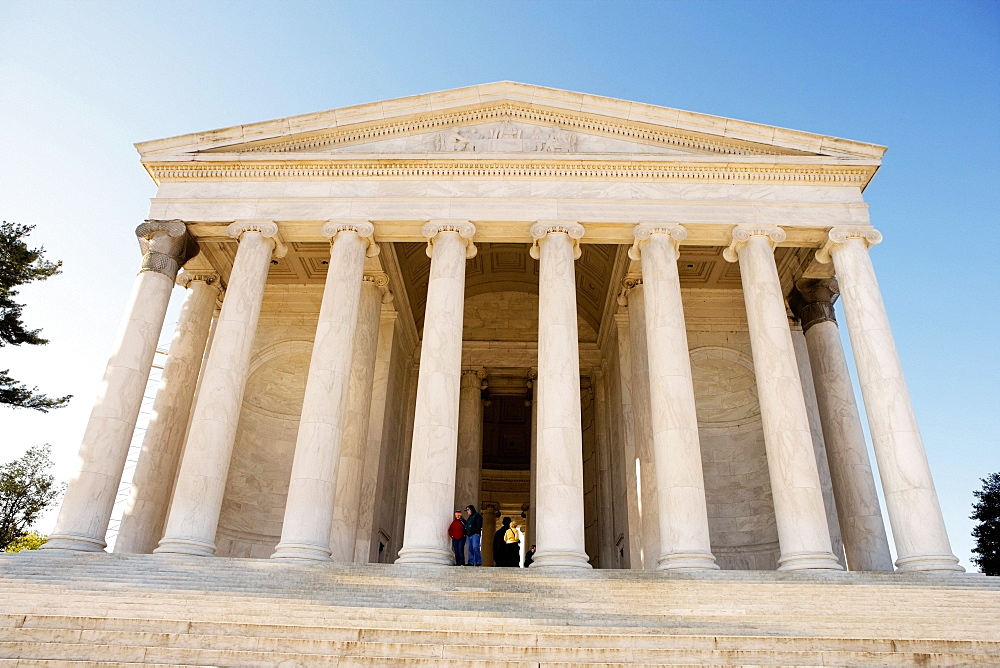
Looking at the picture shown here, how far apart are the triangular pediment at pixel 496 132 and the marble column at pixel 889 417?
5.48 m

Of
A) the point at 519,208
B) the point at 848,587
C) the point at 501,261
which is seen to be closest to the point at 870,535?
the point at 848,587

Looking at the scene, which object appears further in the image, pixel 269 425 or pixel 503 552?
pixel 269 425

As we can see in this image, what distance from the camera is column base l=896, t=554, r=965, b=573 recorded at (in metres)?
22.9

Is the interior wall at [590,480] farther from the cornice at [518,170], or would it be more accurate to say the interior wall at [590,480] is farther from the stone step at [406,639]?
the stone step at [406,639]

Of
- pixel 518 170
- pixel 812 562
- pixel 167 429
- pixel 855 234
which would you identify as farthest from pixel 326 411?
pixel 855 234

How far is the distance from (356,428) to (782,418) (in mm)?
18505

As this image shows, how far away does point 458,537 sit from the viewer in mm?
24375

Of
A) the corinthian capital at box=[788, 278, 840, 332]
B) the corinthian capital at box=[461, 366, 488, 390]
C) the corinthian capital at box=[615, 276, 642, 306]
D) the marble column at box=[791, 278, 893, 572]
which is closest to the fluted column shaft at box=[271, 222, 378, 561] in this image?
the corinthian capital at box=[615, 276, 642, 306]

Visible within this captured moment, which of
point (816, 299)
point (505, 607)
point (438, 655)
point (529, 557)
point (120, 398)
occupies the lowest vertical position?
point (438, 655)

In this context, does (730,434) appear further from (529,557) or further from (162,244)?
(162,244)

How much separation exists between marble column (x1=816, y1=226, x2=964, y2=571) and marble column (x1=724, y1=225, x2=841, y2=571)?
243 cm

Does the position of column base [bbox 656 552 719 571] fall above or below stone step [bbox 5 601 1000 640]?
above

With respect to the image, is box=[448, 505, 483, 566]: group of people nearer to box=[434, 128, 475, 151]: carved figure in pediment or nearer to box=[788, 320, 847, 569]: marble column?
box=[788, 320, 847, 569]: marble column

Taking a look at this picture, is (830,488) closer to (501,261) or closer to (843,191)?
(843,191)
